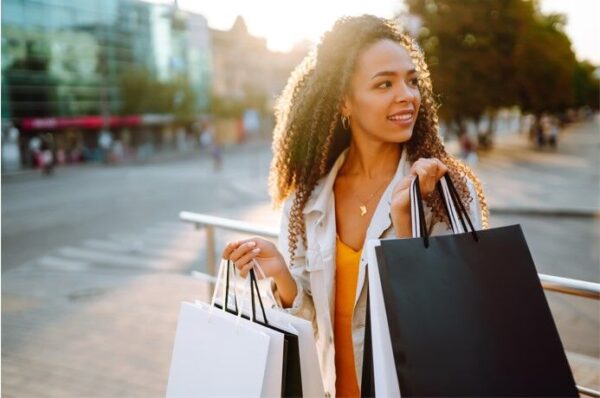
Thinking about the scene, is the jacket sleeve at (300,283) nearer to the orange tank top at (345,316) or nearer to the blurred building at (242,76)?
the orange tank top at (345,316)

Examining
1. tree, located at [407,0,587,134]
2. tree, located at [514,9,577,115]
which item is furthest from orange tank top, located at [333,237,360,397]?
tree, located at [514,9,577,115]

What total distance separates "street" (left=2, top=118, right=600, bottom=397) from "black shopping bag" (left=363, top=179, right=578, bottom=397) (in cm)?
334

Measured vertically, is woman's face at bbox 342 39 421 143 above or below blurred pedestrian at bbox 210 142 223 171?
above

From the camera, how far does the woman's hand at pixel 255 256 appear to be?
1.88m

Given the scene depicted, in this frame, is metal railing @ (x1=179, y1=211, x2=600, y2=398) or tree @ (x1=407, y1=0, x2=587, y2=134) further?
tree @ (x1=407, y1=0, x2=587, y2=134)

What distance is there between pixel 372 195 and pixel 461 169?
1.12ft

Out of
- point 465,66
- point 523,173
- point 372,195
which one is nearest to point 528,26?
point 465,66

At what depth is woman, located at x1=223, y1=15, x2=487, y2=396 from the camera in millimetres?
1907

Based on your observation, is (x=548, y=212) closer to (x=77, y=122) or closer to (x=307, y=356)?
(x=307, y=356)

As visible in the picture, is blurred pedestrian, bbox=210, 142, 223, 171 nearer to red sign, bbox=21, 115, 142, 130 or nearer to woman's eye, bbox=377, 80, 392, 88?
red sign, bbox=21, 115, 142, 130

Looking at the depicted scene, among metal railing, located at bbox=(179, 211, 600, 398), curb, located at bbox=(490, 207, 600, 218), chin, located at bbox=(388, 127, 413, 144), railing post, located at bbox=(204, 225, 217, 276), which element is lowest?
curb, located at bbox=(490, 207, 600, 218)

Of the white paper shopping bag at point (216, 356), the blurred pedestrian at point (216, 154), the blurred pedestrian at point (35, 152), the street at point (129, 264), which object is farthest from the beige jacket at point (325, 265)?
the blurred pedestrian at point (35, 152)

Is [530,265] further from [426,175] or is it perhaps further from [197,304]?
[197,304]

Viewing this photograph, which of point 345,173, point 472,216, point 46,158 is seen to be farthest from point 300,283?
point 46,158
